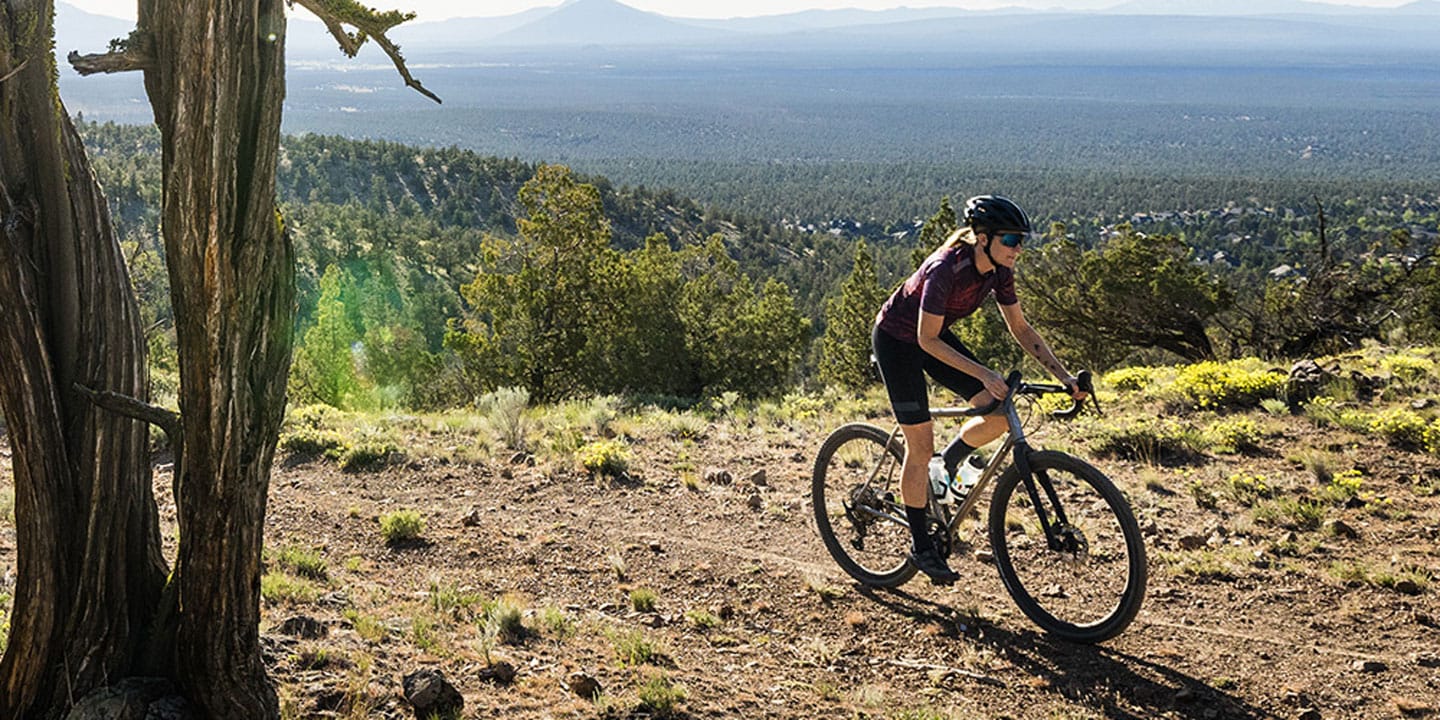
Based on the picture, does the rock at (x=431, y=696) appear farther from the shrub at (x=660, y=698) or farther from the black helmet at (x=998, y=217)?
the black helmet at (x=998, y=217)

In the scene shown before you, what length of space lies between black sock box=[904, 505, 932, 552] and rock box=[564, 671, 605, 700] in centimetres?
184

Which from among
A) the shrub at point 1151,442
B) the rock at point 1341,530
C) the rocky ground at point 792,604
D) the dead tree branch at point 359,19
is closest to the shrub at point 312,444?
the rocky ground at point 792,604

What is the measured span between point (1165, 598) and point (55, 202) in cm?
503

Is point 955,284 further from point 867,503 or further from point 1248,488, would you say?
point 1248,488

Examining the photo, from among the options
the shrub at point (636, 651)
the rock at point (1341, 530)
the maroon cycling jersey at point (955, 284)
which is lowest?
the shrub at point (636, 651)

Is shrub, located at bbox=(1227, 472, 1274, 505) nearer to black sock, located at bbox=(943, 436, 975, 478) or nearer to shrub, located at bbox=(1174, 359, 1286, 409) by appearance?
shrub, located at bbox=(1174, 359, 1286, 409)

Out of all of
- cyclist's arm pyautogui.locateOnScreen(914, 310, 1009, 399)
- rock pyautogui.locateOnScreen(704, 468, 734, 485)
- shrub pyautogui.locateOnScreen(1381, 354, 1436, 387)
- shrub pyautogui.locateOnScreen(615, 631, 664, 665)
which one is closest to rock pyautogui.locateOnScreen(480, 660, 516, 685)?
shrub pyautogui.locateOnScreen(615, 631, 664, 665)

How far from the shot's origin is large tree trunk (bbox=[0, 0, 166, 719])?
2887mm

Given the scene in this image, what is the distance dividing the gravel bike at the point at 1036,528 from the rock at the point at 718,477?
2.04 metres

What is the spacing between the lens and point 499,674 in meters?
4.27

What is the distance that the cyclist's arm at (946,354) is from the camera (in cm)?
465

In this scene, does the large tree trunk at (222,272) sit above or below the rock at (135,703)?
above

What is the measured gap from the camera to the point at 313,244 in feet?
193

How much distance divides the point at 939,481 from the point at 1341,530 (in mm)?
2534
